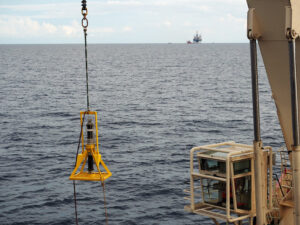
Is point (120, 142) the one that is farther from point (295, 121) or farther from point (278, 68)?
point (295, 121)

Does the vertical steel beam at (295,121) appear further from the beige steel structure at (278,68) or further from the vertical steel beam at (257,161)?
the vertical steel beam at (257,161)

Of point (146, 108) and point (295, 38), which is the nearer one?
point (295, 38)

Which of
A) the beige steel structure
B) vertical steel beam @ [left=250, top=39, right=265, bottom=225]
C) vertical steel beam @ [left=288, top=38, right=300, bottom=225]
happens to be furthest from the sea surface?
vertical steel beam @ [left=288, top=38, right=300, bottom=225]

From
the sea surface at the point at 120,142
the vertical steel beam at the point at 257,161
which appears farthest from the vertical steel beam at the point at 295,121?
the sea surface at the point at 120,142

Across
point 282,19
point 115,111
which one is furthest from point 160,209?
point 115,111

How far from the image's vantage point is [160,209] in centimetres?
3809

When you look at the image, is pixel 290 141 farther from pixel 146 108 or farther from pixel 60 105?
pixel 60 105

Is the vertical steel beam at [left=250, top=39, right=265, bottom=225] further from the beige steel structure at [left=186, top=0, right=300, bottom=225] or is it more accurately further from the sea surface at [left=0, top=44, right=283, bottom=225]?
the sea surface at [left=0, top=44, right=283, bottom=225]

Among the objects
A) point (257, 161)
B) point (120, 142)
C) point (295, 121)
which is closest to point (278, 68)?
point (295, 121)

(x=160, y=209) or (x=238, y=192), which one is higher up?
(x=238, y=192)

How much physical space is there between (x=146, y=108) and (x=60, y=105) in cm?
1769

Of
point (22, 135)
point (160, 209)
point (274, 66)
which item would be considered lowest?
point (160, 209)

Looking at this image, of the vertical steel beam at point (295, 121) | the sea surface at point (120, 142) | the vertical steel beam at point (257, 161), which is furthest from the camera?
the sea surface at point (120, 142)

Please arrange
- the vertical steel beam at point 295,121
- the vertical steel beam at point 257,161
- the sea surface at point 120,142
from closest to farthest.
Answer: the vertical steel beam at point 295,121
the vertical steel beam at point 257,161
the sea surface at point 120,142
